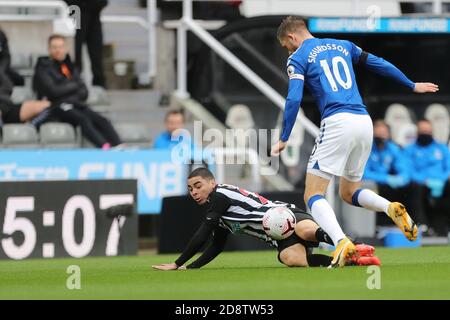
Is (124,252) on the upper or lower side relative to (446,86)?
lower

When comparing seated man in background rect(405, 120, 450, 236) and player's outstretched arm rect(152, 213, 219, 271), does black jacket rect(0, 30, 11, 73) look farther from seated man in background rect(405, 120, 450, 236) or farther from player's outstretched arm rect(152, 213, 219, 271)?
player's outstretched arm rect(152, 213, 219, 271)

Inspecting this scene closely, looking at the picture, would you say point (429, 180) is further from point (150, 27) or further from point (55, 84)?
point (55, 84)

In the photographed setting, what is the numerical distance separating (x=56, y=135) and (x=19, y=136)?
1.61 ft

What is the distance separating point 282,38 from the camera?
1195 cm

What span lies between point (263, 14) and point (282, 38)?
8499 mm

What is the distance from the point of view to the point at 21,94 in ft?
61.4

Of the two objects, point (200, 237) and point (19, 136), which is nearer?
point (200, 237)

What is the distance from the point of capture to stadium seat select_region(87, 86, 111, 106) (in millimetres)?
19359

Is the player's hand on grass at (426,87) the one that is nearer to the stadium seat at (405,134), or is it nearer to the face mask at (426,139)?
the face mask at (426,139)

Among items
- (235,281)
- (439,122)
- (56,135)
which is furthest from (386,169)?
(235,281)

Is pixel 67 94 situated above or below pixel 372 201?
above

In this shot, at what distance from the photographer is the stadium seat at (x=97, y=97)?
1936 centimetres
